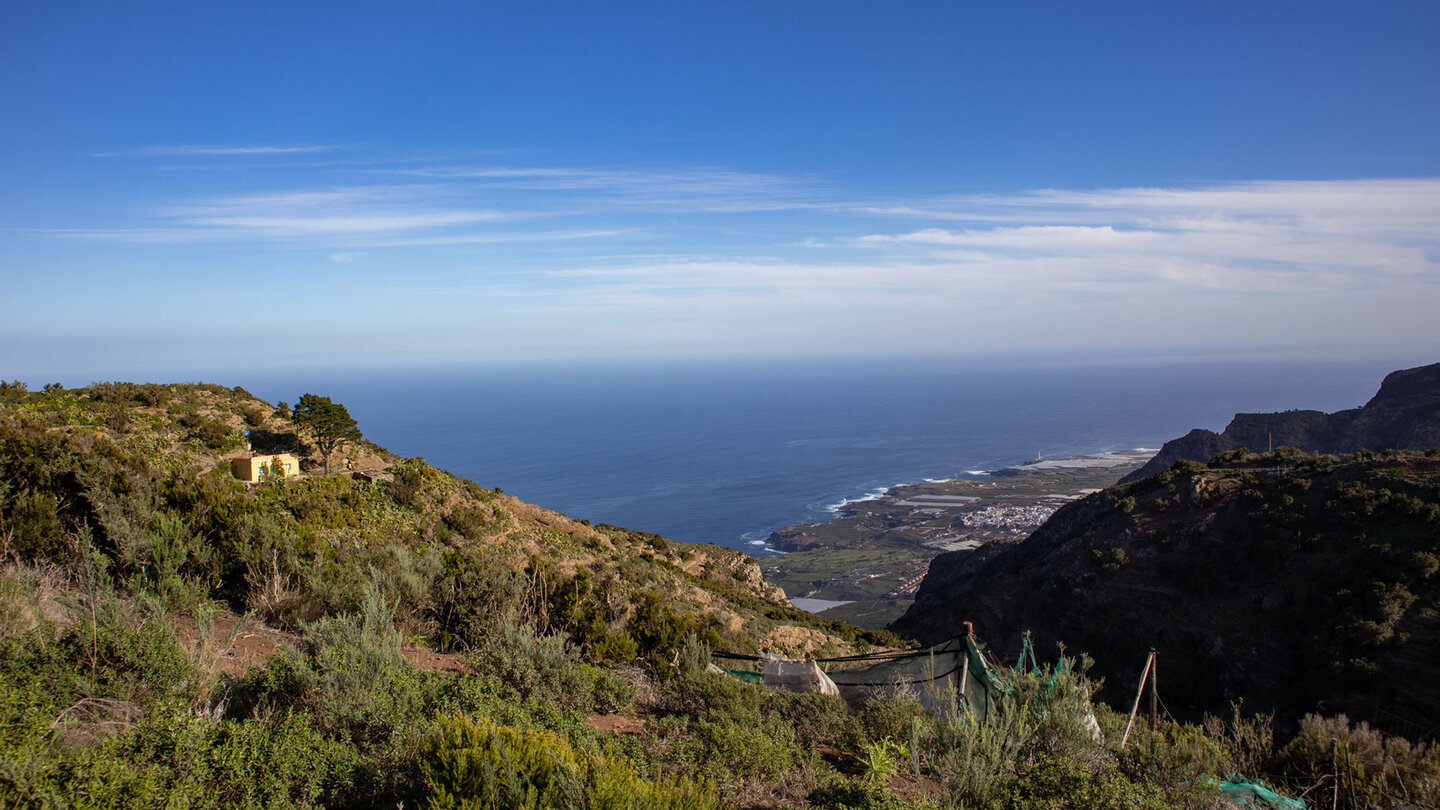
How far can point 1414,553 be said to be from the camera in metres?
16.8

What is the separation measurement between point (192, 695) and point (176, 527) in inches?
176

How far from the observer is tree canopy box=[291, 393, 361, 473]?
54.9 ft

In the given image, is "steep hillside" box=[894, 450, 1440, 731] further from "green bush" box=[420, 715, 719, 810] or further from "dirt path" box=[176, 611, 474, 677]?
"dirt path" box=[176, 611, 474, 677]

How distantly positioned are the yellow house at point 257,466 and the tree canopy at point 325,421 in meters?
1.89

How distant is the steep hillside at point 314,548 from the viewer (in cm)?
689

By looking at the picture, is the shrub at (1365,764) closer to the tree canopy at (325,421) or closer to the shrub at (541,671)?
the shrub at (541,671)

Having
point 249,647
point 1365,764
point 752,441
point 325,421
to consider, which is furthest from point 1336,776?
point 752,441

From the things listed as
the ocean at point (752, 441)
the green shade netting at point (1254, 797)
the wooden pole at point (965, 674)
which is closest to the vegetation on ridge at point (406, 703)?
the green shade netting at point (1254, 797)

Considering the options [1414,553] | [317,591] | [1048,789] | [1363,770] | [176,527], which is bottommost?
[1414,553]

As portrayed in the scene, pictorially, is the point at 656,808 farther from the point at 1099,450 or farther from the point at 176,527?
the point at 1099,450

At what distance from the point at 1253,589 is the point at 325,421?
2727 centimetres

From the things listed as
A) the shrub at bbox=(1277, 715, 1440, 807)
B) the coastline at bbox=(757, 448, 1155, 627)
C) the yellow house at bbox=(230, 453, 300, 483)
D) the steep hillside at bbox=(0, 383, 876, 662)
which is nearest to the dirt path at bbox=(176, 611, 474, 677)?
the steep hillside at bbox=(0, 383, 876, 662)

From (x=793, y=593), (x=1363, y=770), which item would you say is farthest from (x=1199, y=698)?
(x=793, y=593)

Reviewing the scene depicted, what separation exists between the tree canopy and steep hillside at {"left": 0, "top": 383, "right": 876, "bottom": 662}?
6.95 feet
